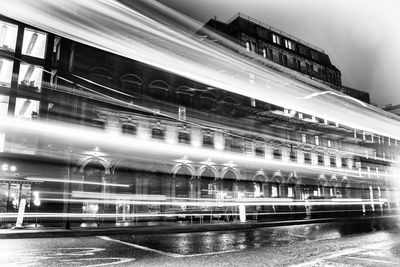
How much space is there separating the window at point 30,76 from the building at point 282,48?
62.0 feet

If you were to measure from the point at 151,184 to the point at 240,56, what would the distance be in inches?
677

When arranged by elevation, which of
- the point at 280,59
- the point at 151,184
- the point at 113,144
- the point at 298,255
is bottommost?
the point at 298,255

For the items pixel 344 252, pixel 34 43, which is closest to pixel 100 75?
pixel 34 43

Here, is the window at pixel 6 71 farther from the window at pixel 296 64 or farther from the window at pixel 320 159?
the window at pixel 296 64

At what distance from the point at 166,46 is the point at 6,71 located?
23.0 m

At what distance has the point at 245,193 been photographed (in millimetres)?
30109

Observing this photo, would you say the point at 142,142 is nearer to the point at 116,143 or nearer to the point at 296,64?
the point at 116,143

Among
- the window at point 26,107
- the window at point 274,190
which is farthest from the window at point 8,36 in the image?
the window at point 274,190

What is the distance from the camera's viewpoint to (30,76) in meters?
25.8

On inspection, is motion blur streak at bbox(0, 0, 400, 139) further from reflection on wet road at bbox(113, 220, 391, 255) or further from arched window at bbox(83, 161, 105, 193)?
arched window at bbox(83, 161, 105, 193)

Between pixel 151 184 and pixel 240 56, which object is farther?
pixel 151 184

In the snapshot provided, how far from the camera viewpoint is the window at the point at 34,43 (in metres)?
25.0

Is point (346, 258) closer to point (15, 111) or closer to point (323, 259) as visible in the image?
point (323, 259)

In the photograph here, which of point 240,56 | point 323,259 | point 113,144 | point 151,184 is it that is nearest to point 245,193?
point 151,184
